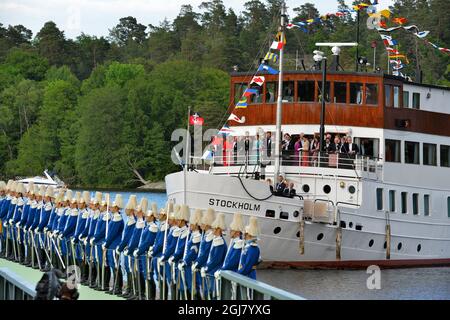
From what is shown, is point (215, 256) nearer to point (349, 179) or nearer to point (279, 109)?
point (349, 179)

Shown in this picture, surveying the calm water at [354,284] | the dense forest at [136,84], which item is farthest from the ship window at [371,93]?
the dense forest at [136,84]

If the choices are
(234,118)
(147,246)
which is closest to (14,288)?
(147,246)

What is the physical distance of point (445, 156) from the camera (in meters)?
42.0

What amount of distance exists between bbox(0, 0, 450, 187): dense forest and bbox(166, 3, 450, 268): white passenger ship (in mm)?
46101

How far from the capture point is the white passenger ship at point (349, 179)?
117 ft

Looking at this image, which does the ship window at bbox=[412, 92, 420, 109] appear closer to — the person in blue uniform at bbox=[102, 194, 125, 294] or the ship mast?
the ship mast

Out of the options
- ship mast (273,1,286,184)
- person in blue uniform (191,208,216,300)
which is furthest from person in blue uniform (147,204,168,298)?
ship mast (273,1,286,184)

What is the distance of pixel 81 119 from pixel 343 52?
25.7m

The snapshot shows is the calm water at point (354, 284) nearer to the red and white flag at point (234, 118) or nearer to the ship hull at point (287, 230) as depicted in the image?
the ship hull at point (287, 230)

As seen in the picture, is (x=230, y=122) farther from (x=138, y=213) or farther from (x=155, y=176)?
(x=155, y=176)

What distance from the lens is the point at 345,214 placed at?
121 feet

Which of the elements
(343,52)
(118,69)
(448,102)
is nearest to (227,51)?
(118,69)

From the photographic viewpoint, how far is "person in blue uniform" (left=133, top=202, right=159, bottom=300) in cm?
2298

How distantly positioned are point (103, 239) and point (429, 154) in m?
18.6
